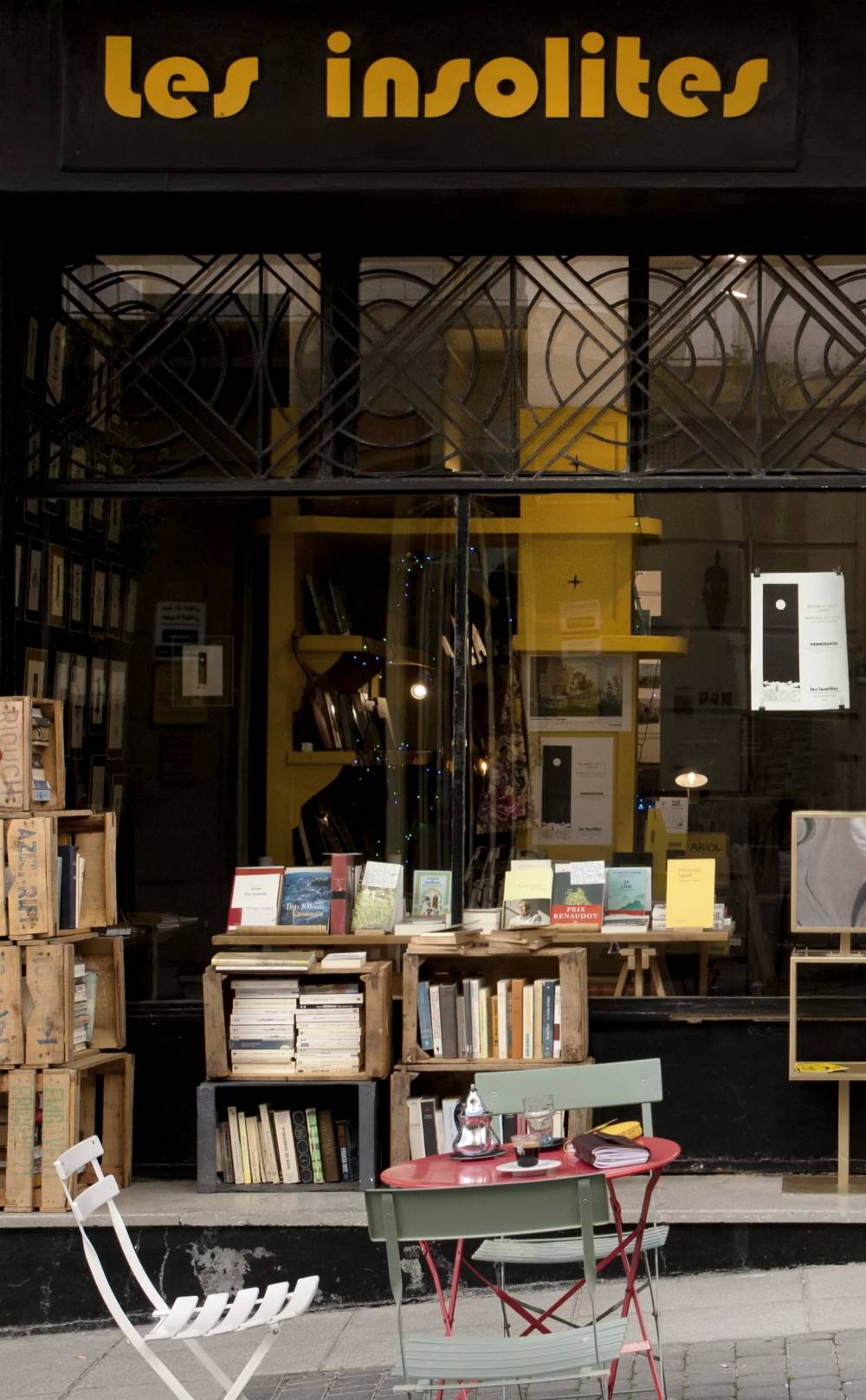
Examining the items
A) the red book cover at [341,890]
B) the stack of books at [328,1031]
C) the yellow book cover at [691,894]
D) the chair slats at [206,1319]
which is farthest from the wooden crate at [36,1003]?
the yellow book cover at [691,894]

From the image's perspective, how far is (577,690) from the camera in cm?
806

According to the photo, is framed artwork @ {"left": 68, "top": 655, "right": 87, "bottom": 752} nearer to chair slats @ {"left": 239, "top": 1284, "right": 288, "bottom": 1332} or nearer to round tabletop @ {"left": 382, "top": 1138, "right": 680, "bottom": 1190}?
round tabletop @ {"left": 382, "top": 1138, "right": 680, "bottom": 1190}

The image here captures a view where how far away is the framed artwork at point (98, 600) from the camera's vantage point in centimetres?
812

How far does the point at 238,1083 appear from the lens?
7.46 m

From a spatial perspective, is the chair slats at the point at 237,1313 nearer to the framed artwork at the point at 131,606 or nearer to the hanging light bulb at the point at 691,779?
the hanging light bulb at the point at 691,779

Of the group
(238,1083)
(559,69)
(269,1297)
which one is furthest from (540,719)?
(269,1297)

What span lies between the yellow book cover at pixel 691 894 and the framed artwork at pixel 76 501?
312 cm

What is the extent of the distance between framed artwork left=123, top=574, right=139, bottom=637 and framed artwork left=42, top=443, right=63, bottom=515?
1.51ft

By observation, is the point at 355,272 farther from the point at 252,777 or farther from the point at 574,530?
the point at 252,777

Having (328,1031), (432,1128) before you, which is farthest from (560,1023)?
(328,1031)

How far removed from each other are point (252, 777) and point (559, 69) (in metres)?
3.36

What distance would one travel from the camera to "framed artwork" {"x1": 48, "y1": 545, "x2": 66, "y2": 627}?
8.05m

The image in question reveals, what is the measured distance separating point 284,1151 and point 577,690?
2.41 m

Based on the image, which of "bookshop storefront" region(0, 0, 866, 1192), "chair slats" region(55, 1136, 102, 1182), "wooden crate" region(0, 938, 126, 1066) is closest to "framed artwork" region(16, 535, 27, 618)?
"bookshop storefront" region(0, 0, 866, 1192)
